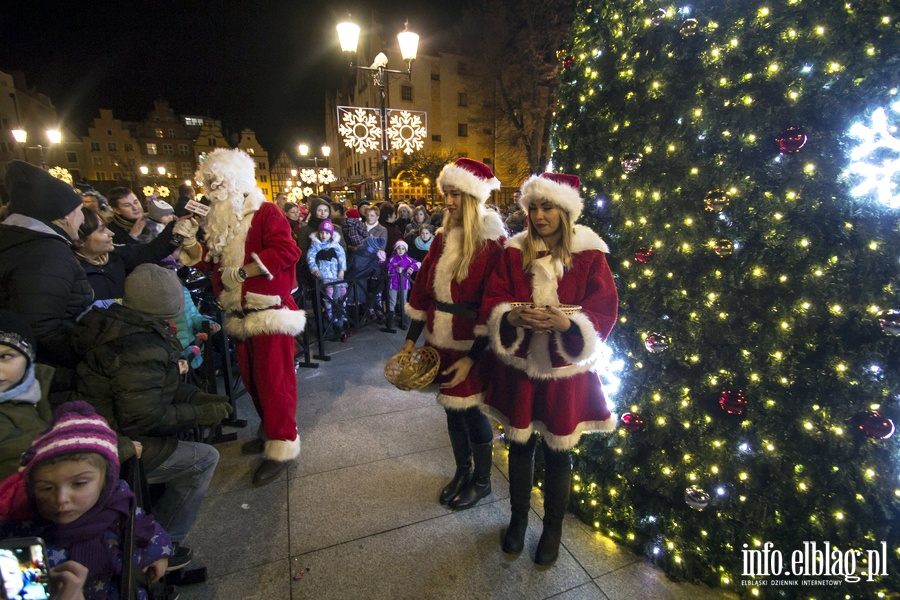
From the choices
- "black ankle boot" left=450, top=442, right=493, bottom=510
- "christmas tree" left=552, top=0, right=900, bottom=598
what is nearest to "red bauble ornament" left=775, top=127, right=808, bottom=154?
"christmas tree" left=552, top=0, right=900, bottom=598

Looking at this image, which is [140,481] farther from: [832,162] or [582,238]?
[832,162]

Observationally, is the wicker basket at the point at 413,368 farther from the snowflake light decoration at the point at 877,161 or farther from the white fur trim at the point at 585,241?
the snowflake light decoration at the point at 877,161

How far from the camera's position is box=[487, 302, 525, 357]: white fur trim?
2.13 meters

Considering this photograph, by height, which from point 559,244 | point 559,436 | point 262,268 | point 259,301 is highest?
point 559,244

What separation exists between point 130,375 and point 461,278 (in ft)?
5.89

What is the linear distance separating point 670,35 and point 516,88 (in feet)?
67.4

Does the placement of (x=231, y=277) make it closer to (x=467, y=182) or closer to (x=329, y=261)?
(x=467, y=182)

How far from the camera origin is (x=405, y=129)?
9789 mm

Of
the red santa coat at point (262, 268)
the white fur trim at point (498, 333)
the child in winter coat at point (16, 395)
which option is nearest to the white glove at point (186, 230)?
the red santa coat at point (262, 268)

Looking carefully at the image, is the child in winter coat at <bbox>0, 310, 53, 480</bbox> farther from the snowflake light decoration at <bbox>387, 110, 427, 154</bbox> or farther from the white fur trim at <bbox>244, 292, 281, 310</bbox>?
the snowflake light decoration at <bbox>387, 110, 427, 154</bbox>

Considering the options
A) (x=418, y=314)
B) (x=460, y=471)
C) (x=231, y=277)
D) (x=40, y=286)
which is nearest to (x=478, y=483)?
(x=460, y=471)

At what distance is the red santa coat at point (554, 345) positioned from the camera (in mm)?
2059

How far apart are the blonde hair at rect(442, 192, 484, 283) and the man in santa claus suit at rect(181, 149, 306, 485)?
4.57 ft

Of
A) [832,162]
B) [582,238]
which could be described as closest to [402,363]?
[582,238]
